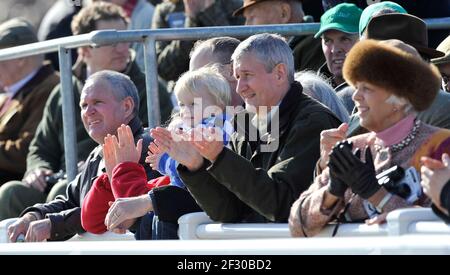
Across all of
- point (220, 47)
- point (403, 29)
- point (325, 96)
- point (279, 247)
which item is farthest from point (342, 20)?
point (279, 247)

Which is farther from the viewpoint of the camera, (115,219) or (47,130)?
(47,130)

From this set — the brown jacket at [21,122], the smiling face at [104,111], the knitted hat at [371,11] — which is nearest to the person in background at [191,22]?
the brown jacket at [21,122]

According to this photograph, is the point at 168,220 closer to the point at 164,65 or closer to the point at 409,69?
the point at 409,69

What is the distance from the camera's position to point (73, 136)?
23.1 ft

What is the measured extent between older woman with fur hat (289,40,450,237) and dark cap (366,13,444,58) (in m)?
1.29

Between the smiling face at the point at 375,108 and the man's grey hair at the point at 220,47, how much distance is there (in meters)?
1.93

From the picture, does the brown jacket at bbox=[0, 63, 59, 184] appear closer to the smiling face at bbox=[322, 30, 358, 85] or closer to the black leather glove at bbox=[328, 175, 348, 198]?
the smiling face at bbox=[322, 30, 358, 85]

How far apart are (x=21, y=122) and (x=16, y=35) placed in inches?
34.4

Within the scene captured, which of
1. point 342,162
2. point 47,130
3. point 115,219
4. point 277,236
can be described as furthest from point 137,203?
point 47,130

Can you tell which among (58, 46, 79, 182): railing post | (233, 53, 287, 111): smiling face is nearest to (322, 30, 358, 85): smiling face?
(233, 53, 287, 111): smiling face

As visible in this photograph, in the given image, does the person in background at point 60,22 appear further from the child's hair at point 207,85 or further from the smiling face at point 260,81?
the smiling face at point 260,81

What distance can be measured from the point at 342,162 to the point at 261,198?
816 millimetres

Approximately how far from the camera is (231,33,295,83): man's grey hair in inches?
219

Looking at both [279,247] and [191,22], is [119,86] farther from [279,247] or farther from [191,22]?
[279,247]
